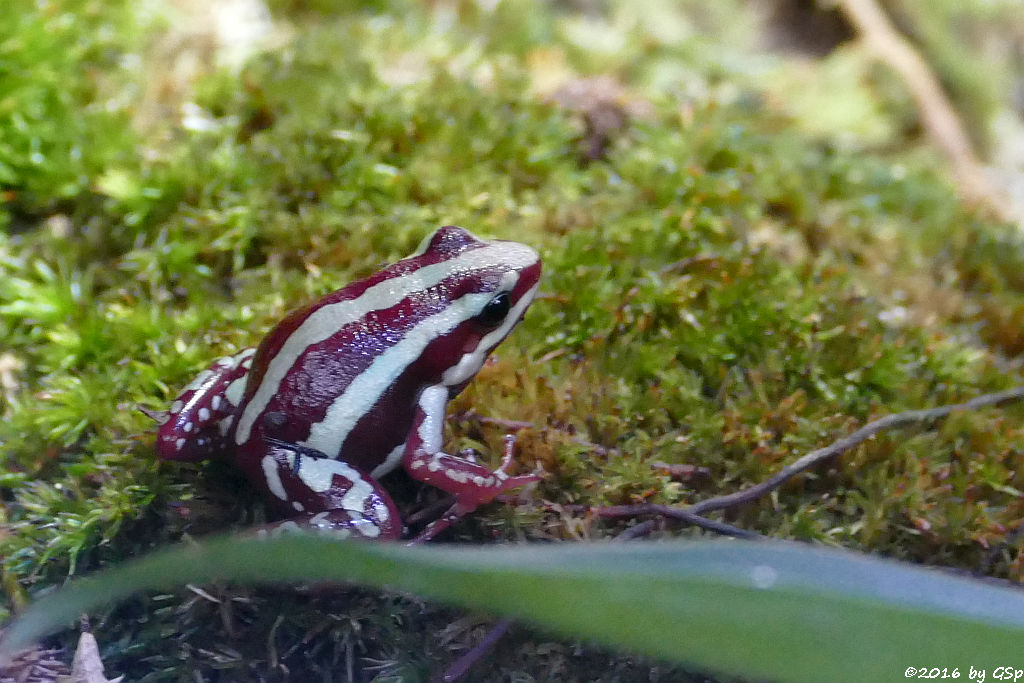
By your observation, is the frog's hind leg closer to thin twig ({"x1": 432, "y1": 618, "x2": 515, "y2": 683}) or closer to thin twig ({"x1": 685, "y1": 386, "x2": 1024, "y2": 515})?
thin twig ({"x1": 432, "y1": 618, "x2": 515, "y2": 683})

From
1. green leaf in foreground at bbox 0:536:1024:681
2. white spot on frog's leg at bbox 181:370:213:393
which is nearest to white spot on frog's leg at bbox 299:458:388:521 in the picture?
white spot on frog's leg at bbox 181:370:213:393

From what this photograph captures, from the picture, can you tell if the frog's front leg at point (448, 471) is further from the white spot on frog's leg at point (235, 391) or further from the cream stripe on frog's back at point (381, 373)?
the white spot on frog's leg at point (235, 391)

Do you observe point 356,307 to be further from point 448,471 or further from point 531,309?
point 531,309

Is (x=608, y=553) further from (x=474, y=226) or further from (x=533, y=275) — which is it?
(x=474, y=226)

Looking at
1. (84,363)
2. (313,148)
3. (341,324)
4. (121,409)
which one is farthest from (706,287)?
(84,363)

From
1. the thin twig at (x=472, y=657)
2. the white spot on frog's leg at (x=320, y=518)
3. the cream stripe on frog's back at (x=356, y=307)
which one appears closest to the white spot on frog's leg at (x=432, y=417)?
the cream stripe on frog's back at (x=356, y=307)
